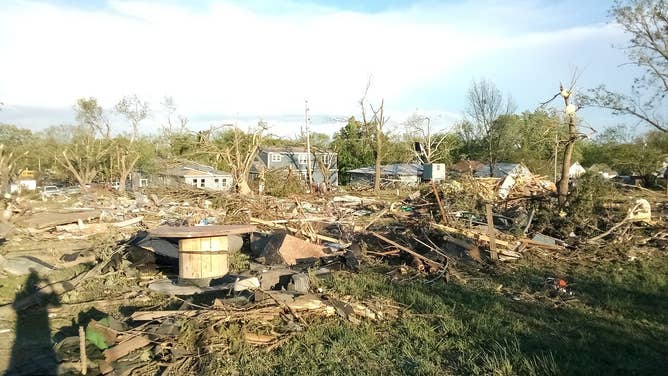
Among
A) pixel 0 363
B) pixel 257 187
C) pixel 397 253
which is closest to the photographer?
pixel 0 363

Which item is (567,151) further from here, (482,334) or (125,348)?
(125,348)

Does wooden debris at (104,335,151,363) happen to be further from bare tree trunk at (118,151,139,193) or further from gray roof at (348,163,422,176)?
gray roof at (348,163,422,176)

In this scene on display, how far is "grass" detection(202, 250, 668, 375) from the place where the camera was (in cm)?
471

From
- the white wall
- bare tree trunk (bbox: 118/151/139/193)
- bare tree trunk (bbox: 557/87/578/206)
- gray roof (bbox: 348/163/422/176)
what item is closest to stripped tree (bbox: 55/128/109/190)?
bare tree trunk (bbox: 118/151/139/193)

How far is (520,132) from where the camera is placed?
5700 cm

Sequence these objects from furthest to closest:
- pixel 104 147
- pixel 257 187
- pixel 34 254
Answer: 1. pixel 104 147
2. pixel 257 187
3. pixel 34 254

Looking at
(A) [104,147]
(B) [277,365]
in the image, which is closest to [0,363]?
(B) [277,365]

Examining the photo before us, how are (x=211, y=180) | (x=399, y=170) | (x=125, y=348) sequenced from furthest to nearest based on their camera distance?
(x=399, y=170), (x=211, y=180), (x=125, y=348)

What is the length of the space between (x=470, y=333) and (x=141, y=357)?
11.2ft

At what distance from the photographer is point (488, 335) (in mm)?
5461

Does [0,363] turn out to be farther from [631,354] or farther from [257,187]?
[257,187]

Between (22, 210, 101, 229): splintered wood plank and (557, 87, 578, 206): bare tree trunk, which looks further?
(22, 210, 101, 229): splintered wood plank

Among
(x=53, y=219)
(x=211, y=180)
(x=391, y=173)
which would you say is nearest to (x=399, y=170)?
(x=391, y=173)

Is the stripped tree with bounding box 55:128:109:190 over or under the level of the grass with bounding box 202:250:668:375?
over
